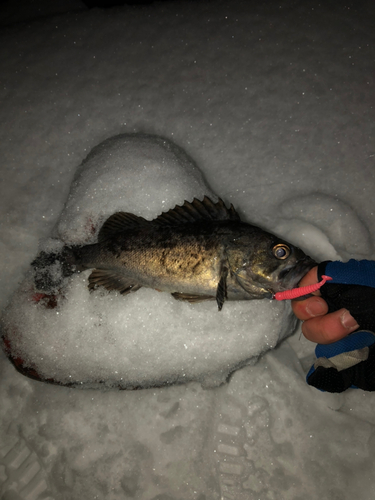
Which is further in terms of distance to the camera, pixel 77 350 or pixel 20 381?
pixel 20 381

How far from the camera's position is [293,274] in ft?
5.77

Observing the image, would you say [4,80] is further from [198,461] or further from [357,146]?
[198,461]

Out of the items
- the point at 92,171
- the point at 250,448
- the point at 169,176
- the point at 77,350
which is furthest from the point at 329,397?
the point at 92,171

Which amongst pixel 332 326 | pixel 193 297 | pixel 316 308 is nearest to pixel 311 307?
pixel 316 308

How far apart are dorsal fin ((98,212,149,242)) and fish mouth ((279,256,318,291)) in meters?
1.03

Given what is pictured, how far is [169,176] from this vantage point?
7.98ft

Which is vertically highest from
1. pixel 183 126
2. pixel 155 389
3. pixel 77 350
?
pixel 183 126

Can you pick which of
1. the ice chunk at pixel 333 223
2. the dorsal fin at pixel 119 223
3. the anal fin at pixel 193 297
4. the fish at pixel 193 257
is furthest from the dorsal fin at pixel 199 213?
the ice chunk at pixel 333 223

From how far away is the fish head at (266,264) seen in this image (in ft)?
5.79

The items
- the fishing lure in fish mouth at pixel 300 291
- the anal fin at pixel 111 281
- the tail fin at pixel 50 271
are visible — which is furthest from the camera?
the tail fin at pixel 50 271

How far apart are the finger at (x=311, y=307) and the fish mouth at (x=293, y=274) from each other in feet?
0.74

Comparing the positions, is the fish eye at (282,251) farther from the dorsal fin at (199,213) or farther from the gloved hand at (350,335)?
the dorsal fin at (199,213)

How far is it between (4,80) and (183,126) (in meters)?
1.78

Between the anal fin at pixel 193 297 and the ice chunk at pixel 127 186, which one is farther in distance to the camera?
the ice chunk at pixel 127 186
